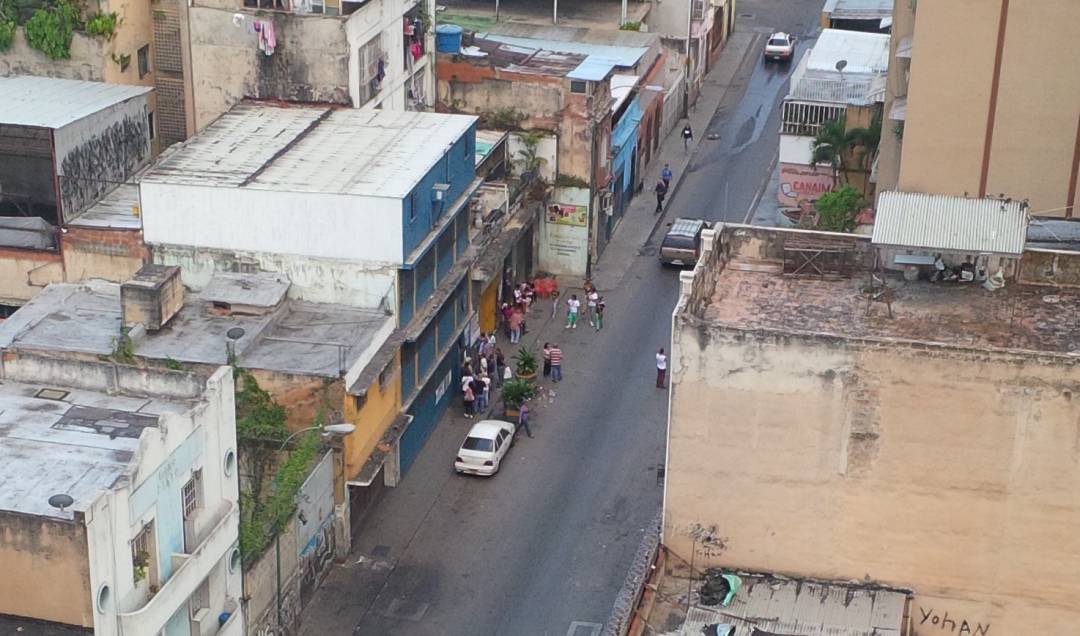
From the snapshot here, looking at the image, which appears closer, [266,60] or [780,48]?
[266,60]

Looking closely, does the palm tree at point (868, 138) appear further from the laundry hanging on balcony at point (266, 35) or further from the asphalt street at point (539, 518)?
the laundry hanging on balcony at point (266, 35)

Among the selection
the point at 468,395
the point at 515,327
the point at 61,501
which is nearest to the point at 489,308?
the point at 515,327

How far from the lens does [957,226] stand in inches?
1693

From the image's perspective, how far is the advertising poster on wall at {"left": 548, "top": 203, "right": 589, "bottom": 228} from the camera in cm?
7000

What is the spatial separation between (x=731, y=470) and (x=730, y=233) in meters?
8.08

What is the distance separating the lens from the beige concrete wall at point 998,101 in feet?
164

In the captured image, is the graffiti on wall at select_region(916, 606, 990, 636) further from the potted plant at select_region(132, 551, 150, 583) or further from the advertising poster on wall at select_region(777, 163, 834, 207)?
the advertising poster on wall at select_region(777, 163, 834, 207)

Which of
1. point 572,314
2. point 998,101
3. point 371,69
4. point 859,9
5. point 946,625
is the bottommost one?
point 572,314

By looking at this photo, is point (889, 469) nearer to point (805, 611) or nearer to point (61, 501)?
point (805, 611)

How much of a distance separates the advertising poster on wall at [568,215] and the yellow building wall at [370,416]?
18.1m

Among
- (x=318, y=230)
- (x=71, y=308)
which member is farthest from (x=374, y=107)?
(x=71, y=308)

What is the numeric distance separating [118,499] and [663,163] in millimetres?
52281

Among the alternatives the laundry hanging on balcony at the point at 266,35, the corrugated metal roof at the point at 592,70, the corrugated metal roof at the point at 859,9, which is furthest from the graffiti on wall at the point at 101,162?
the corrugated metal roof at the point at 859,9

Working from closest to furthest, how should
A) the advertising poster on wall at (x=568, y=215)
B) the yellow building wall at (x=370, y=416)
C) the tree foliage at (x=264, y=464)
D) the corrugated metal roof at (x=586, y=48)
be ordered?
the tree foliage at (x=264, y=464) < the yellow building wall at (x=370, y=416) < the advertising poster on wall at (x=568, y=215) < the corrugated metal roof at (x=586, y=48)
